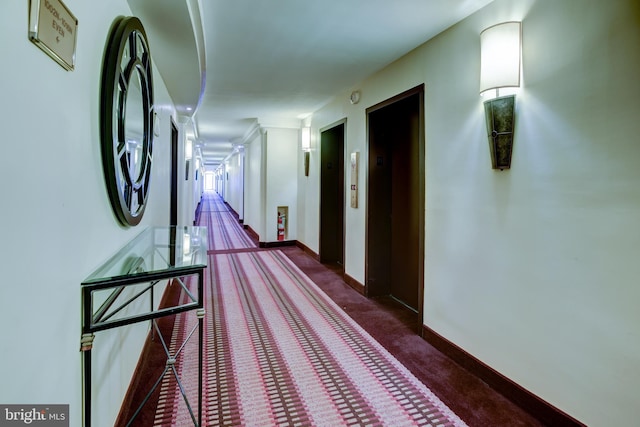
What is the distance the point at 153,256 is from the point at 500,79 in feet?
7.17

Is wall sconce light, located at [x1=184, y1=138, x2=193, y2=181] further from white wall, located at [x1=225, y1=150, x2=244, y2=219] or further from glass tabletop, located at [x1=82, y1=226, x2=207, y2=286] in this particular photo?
white wall, located at [x1=225, y1=150, x2=244, y2=219]

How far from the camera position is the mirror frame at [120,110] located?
4.47 ft

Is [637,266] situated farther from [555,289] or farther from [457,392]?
[457,392]

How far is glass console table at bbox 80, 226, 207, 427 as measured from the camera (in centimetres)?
115

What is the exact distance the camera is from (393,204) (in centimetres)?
383

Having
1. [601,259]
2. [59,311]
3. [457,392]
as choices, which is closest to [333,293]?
[457,392]

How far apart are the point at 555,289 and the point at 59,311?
2191 mm

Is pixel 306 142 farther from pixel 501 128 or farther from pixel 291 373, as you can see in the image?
pixel 291 373

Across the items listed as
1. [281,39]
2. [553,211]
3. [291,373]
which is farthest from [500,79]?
[291,373]

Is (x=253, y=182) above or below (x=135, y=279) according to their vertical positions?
above

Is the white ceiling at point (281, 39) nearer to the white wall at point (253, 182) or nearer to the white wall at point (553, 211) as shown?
the white wall at point (553, 211)

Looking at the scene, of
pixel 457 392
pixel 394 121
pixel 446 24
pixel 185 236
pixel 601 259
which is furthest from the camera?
pixel 394 121

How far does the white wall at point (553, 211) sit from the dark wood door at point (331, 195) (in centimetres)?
284

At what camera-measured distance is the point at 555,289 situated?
176 centimetres
